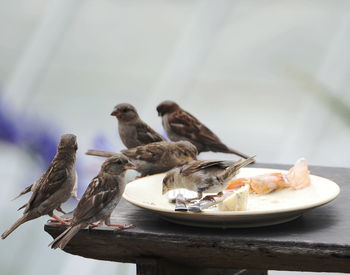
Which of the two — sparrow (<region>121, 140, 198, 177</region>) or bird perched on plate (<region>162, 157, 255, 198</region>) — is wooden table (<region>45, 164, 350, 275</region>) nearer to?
bird perched on plate (<region>162, 157, 255, 198</region>)

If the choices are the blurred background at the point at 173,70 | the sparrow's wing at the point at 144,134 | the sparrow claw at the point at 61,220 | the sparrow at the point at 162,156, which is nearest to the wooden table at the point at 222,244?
the sparrow claw at the point at 61,220

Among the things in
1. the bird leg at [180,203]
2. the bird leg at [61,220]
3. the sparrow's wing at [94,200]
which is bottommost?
the bird leg at [61,220]

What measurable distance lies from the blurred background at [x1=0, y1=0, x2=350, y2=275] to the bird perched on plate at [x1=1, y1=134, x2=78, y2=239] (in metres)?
1.64

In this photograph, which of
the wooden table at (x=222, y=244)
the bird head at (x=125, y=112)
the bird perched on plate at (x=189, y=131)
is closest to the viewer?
the wooden table at (x=222, y=244)

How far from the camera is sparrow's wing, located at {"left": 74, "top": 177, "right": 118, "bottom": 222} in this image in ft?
5.81

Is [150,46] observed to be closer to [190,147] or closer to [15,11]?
[15,11]

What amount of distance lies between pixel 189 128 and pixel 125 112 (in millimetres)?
312

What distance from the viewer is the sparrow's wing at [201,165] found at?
1992mm

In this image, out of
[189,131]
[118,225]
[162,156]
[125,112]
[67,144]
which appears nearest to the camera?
[118,225]

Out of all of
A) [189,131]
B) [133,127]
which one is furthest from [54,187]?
[189,131]

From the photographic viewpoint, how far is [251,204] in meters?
1.98

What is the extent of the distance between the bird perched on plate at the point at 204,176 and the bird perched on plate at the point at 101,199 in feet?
0.67

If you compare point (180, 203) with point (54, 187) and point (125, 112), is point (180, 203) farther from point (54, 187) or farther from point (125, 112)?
point (125, 112)

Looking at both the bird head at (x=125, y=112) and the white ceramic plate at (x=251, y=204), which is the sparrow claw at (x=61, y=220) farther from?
the bird head at (x=125, y=112)
